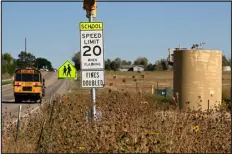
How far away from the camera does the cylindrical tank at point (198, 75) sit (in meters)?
25.0

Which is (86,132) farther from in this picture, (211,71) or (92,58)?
(211,71)

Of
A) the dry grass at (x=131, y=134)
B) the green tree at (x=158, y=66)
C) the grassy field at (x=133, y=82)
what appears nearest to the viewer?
the dry grass at (x=131, y=134)

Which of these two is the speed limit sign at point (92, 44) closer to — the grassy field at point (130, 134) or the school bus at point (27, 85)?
the grassy field at point (130, 134)

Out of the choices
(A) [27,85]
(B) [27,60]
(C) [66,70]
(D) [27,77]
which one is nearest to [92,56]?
(C) [66,70]

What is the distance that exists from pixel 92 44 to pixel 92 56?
0.27m

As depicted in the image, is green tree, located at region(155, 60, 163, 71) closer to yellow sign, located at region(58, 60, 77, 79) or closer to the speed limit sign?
yellow sign, located at region(58, 60, 77, 79)

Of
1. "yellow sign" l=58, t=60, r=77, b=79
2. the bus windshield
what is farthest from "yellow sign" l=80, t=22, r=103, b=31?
the bus windshield

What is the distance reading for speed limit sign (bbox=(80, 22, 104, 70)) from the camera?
11.3m

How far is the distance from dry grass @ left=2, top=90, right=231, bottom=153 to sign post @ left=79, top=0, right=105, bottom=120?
713mm

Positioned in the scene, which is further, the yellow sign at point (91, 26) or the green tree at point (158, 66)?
the green tree at point (158, 66)

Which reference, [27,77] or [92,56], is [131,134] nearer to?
[92,56]

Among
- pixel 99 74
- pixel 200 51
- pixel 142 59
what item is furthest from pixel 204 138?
pixel 142 59

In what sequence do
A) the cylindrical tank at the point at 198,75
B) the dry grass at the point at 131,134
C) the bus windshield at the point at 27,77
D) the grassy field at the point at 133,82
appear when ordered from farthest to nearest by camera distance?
the bus windshield at the point at 27,77
the cylindrical tank at the point at 198,75
the grassy field at the point at 133,82
the dry grass at the point at 131,134

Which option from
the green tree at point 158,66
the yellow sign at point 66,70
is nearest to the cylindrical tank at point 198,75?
the yellow sign at point 66,70
